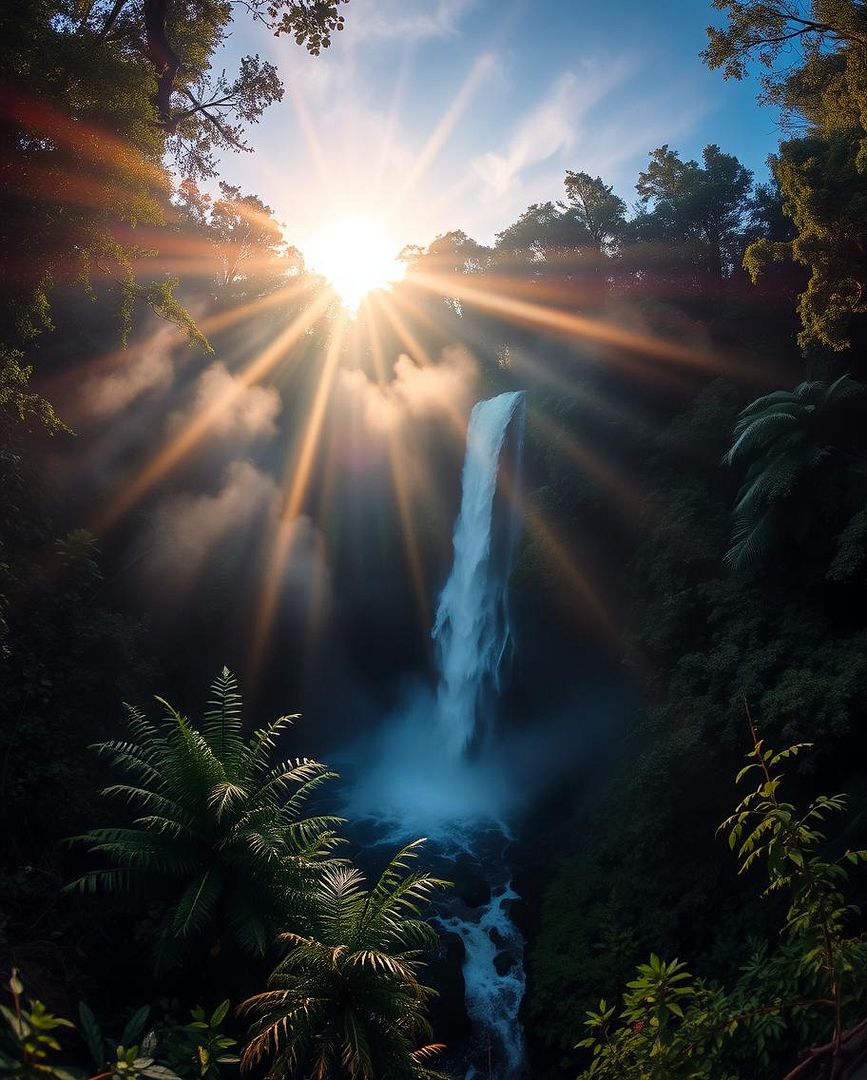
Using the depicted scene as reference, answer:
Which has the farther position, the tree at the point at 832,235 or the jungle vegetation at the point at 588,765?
the tree at the point at 832,235

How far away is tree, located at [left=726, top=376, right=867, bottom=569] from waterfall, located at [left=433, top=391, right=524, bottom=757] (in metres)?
9.23

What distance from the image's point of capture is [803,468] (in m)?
9.64

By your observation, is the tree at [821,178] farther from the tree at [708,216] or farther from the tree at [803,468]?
the tree at [708,216]

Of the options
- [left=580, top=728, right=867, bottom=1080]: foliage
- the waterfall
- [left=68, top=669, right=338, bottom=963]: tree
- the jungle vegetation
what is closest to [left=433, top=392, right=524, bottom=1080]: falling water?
the waterfall

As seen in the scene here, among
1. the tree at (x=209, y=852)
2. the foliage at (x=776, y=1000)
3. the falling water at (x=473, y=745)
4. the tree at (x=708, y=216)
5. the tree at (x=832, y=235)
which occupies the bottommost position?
the falling water at (x=473, y=745)

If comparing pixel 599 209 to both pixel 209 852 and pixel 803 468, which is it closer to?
pixel 803 468

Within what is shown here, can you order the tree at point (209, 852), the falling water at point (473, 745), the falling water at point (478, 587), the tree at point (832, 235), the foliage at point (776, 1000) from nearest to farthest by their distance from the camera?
the foliage at point (776, 1000), the tree at point (209, 852), the tree at point (832, 235), the falling water at point (473, 745), the falling water at point (478, 587)

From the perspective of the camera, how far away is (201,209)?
102ft

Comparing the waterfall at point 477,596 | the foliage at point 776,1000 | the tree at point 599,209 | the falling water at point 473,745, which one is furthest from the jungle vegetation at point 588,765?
the tree at point 599,209

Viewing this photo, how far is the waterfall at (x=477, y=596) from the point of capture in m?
18.4

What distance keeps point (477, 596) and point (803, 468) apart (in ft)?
37.3

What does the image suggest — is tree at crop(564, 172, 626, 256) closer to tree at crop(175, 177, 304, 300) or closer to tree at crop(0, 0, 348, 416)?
tree at crop(175, 177, 304, 300)

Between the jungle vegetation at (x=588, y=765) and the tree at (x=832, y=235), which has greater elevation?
the tree at (x=832, y=235)

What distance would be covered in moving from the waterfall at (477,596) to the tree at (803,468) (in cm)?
923
